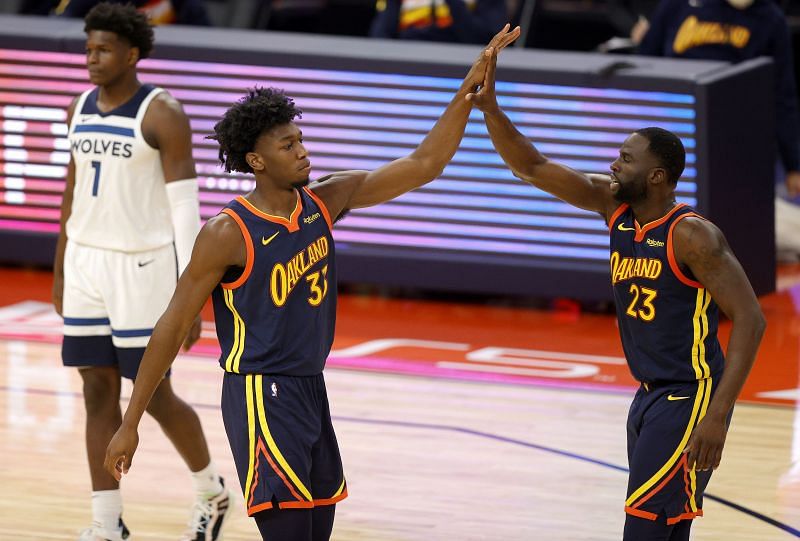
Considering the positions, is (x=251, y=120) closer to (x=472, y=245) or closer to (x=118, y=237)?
(x=118, y=237)

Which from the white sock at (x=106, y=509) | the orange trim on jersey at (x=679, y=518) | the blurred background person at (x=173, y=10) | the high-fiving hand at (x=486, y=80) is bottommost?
the white sock at (x=106, y=509)

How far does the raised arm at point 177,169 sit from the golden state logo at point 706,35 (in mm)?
5160

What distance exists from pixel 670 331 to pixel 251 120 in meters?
1.30

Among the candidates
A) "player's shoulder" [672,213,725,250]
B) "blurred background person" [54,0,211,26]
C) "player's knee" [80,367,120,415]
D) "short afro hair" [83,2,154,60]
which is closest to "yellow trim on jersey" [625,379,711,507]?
"player's shoulder" [672,213,725,250]

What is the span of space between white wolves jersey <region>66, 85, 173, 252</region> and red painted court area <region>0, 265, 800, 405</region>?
105 inches

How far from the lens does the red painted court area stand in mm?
7457

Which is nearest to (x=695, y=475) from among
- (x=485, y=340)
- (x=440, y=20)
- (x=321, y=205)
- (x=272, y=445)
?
(x=272, y=445)

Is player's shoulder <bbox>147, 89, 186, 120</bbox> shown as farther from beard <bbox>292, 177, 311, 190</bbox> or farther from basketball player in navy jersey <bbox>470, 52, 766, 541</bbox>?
basketball player in navy jersey <bbox>470, 52, 766, 541</bbox>

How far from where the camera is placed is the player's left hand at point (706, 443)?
384 cm

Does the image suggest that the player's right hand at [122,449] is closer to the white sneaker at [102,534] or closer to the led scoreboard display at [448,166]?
the white sneaker at [102,534]

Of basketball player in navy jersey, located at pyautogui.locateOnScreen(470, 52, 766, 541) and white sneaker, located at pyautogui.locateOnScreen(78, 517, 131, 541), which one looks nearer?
basketball player in navy jersey, located at pyautogui.locateOnScreen(470, 52, 766, 541)

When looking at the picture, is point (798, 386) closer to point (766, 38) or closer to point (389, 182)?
point (766, 38)

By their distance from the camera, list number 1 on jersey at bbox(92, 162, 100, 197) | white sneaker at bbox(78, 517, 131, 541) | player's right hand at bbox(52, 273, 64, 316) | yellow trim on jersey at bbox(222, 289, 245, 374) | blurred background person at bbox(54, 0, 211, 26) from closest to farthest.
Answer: yellow trim on jersey at bbox(222, 289, 245, 374) → white sneaker at bbox(78, 517, 131, 541) → number 1 on jersey at bbox(92, 162, 100, 197) → player's right hand at bbox(52, 273, 64, 316) → blurred background person at bbox(54, 0, 211, 26)

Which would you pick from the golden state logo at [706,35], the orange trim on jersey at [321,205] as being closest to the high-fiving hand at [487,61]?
the orange trim on jersey at [321,205]
